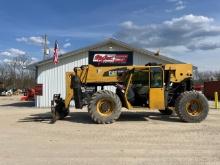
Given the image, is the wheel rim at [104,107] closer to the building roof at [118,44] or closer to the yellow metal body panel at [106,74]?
the yellow metal body panel at [106,74]

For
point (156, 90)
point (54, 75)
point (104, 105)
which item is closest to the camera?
point (104, 105)

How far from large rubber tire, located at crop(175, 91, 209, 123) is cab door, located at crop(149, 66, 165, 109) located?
705 mm

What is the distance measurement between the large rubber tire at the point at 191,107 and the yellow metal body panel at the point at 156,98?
67cm

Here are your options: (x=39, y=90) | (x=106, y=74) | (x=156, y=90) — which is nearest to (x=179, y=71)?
(x=156, y=90)

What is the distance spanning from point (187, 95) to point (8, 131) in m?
7.49

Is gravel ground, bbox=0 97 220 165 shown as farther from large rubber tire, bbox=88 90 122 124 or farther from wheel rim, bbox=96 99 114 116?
wheel rim, bbox=96 99 114 116

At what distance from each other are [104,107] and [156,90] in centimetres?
237

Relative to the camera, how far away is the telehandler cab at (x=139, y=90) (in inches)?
692

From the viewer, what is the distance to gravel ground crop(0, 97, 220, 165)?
32.7 ft

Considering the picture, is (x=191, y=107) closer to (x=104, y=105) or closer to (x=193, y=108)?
(x=193, y=108)

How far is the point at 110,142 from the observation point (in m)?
12.4

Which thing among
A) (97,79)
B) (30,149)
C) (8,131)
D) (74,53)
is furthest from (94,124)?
(74,53)

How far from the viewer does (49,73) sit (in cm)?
3002

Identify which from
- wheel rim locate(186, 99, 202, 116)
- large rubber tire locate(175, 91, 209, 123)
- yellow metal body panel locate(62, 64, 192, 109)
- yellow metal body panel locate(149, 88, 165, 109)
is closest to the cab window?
yellow metal body panel locate(149, 88, 165, 109)
